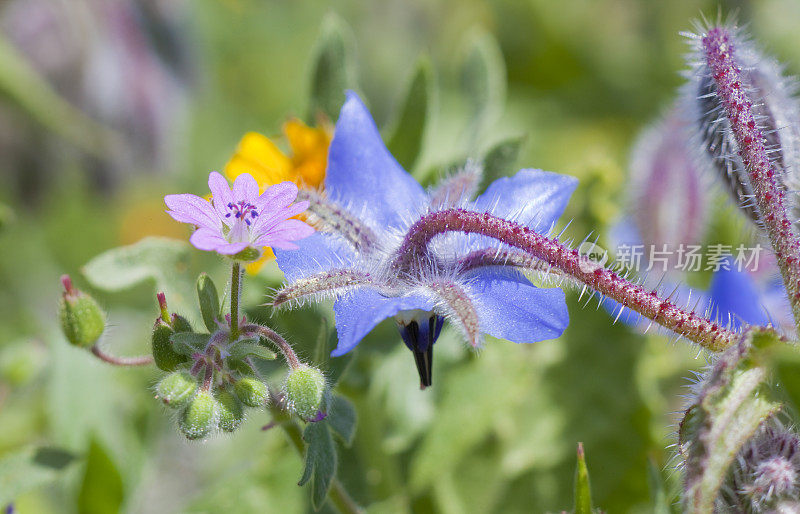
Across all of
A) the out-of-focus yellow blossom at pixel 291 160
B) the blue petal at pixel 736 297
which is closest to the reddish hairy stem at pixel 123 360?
the out-of-focus yellow blossom at pixel 291 160

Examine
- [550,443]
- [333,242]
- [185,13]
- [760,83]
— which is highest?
[760,83]

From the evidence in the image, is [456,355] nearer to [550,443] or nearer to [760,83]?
[550,443]

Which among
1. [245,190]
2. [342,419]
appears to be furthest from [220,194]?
[342,419]

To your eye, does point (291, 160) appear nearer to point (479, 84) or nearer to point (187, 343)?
point (479, 84)

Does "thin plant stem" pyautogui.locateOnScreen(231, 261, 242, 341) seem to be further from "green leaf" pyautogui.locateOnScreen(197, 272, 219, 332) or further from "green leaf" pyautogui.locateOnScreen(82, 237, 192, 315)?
"green leaf" pyautogui.locateOnScreen(82, 237, 192, 315)

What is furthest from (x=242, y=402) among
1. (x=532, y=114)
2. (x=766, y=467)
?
(x=532, y=114)

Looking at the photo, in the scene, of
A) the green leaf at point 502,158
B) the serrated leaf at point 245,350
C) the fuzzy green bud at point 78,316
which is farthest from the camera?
the green leaf at point 502,158

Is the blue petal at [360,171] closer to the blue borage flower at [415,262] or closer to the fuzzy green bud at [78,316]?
the blue borage flower at [415,262]
